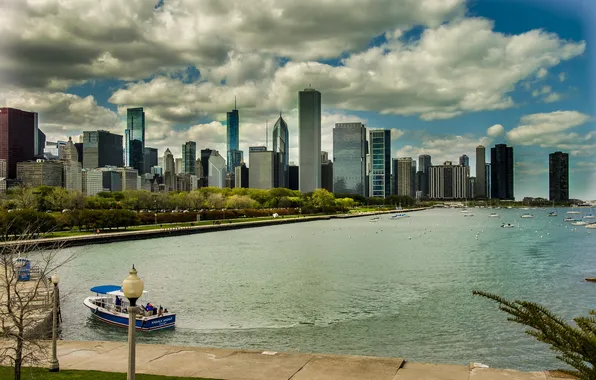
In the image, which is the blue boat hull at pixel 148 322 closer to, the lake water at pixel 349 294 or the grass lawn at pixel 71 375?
the lake water at pixel 349 294

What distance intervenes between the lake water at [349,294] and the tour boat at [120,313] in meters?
0.61

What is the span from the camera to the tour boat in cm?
3028

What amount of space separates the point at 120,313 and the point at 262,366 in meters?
18.8

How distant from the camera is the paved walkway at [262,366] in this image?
50.2 ft

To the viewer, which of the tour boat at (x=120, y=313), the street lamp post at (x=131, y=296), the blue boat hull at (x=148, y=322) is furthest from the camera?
the tour boat at (x=120, y=313)

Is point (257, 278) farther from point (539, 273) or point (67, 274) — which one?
point (539, 273)

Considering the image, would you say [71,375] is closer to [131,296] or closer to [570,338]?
[131,296]

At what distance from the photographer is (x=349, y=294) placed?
4144cm

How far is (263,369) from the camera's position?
16.1 meters

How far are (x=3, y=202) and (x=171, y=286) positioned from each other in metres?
96.3

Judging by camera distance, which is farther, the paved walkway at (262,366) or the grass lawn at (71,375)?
the paved walkway at (262,366)

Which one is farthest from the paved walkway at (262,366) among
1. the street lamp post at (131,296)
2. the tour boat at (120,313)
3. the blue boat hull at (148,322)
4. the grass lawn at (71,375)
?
the tour boat at (120,313)

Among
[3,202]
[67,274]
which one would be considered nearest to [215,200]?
[3,202]

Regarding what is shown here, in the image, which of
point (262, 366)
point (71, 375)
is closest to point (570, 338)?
point (262, 366)
